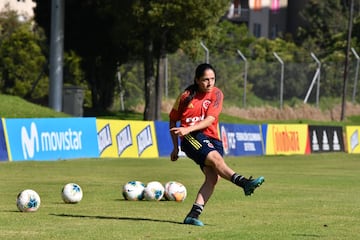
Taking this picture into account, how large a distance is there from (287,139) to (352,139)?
510 cm

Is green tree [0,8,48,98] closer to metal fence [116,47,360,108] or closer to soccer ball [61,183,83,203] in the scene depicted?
metal fence [116,47,360,108]

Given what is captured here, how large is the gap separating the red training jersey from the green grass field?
3.94ft

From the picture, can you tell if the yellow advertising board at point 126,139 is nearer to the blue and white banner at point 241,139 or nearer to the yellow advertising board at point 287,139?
the blue and white banner at point 241,139

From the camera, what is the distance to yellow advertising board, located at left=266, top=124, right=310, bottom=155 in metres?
41.3

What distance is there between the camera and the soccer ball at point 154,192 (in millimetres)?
16312

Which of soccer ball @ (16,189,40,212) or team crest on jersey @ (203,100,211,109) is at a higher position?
team crest on jersey @ (203,100,211,109)

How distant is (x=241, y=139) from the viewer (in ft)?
130


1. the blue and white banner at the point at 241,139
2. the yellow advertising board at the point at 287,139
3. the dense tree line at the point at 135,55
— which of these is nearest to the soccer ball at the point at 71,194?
the blue and white banner at the point at 241,139

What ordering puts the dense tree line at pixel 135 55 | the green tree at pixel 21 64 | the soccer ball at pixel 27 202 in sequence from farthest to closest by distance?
the green tree at pixel 21 64, the dense tree line at pixel 135 55, the soccer ball at pixel 27 202

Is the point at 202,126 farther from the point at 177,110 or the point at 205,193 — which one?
the point at 205,193

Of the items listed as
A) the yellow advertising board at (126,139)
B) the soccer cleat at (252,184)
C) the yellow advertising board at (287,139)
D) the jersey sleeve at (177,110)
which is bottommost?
the yellow advertising board at (287,139)

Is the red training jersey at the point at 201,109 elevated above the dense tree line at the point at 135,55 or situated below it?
above

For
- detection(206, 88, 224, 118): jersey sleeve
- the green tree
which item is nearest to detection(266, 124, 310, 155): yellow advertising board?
the green tree

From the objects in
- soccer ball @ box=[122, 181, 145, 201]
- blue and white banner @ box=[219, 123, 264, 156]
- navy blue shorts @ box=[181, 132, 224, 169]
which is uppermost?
navy blue shorts @ box=[181, 132, 224, 169]
